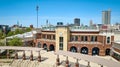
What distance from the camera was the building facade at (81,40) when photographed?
48.4 m

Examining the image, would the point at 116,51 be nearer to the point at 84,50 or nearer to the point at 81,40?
the point at 84,50

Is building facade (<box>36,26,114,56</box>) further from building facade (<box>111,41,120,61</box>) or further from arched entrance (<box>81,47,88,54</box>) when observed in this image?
building facade (<box>111,41,120,61</box>)

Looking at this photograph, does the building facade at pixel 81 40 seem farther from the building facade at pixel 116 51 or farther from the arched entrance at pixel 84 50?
the building facade at pixel 116 51

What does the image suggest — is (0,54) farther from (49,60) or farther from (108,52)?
(108,52)

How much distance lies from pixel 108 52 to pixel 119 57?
9.63 meters

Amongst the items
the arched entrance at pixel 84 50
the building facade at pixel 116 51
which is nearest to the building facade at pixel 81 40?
the arched entrance at pixel 84 50

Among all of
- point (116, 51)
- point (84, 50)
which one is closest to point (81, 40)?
point (84, 50)

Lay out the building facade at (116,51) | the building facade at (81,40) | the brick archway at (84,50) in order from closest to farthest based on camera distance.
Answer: the building facade at (116,51)
the building facade at (81,40)
the brick archway at (84,50)

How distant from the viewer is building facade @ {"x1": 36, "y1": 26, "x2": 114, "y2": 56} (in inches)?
1906

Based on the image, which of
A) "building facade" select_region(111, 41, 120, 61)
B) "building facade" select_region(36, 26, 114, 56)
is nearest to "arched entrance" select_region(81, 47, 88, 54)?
"building facade" select_region(36, 26, 114, 56)

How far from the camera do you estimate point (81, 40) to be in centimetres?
5147

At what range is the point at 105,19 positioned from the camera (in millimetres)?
197875

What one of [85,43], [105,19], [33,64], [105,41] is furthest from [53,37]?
[105,19]

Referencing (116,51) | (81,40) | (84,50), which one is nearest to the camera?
(116,51)
